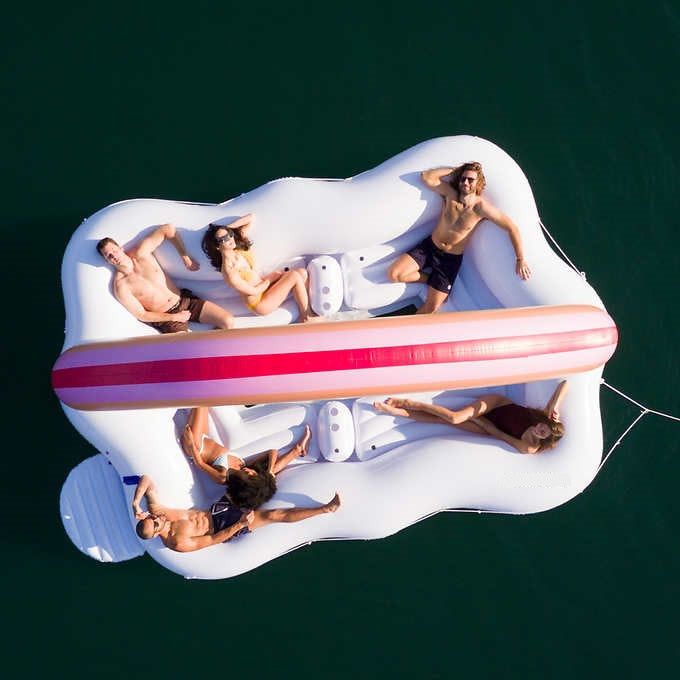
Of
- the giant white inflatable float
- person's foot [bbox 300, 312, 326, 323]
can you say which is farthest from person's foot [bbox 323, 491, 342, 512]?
Answer: person's foot [bbox 300, 312, 326, 323]

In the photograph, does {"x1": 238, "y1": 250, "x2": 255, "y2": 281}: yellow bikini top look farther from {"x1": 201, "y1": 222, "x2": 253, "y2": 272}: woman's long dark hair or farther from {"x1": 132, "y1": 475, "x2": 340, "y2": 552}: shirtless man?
{"x1": 132, "y1": 475, "x2": 340, "y2": 552}: shirtless man

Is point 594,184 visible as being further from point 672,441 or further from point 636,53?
point 672,441

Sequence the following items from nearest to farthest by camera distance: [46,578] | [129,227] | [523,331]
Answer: [523,331], [129,227], [46,578]

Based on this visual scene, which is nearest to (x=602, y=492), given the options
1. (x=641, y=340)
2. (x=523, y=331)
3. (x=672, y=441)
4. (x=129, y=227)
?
(x=672, y=441)

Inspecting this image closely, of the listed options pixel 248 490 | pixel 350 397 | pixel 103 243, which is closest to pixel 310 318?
pixel 350 397

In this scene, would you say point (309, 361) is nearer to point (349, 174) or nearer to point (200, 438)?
point (200, 438)

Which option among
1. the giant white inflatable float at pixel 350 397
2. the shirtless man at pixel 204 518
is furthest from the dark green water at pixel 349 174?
the shirtless man at pixel 204 518
